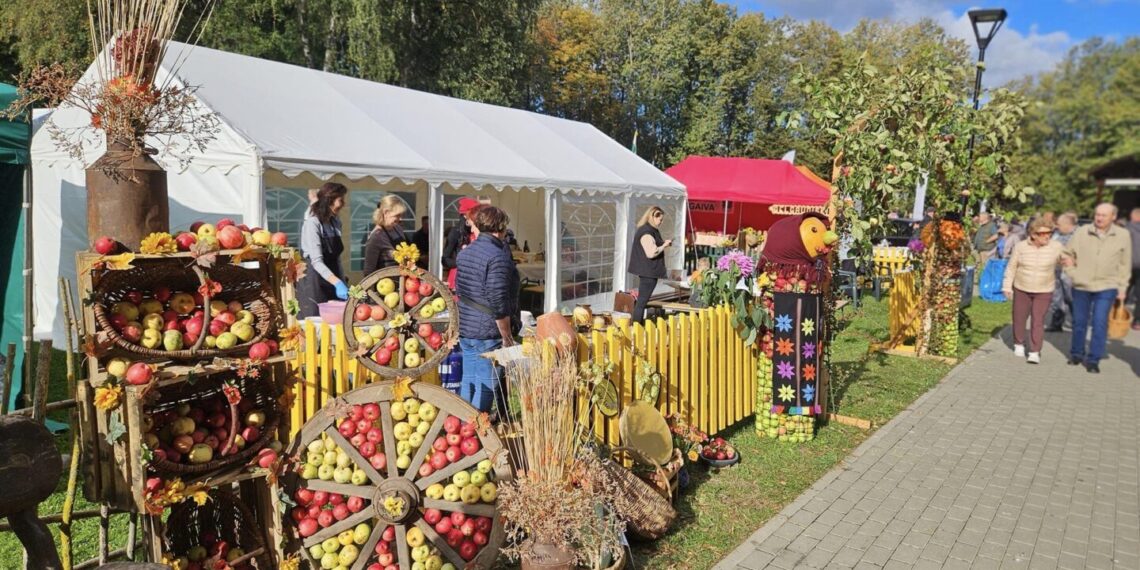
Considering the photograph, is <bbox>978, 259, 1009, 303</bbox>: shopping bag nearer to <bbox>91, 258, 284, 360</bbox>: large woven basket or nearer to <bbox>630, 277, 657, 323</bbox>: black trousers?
<bbox>630, 277, 657, 323</bbox>: black trousers

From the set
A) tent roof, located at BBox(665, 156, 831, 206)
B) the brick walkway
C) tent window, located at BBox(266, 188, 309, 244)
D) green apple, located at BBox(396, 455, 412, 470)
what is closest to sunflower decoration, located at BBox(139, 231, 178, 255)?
green apple, located at BBox(396, 455, 412, 470)

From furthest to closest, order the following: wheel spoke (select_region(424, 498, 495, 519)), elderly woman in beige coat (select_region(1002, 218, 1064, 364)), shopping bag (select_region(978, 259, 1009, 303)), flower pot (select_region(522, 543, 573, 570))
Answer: shopping bag (select_region(978, 259, 1009, 303)) < elderly woman in beige coat (select_region(1002, 218, 1064, 364)) < wheel spoke (select_region(424, 498, 495, 519)) < flower pot (select_region(522, 543, 573, 570))

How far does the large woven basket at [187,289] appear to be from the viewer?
250cm

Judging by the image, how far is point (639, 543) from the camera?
3.73 metres

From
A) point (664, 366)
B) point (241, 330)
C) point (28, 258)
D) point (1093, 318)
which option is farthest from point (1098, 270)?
point (28, 258)

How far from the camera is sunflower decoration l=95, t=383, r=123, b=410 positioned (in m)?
2.41

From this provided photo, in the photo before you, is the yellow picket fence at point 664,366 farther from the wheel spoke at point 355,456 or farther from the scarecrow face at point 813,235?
the scarecrow face at point 813,235

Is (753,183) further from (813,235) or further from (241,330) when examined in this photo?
(241,330)

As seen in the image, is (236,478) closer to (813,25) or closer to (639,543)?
(639,543)

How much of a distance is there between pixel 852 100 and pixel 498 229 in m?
3.38

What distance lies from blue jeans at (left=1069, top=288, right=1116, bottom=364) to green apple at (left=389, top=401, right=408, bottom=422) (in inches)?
332

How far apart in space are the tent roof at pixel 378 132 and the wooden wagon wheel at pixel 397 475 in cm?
403

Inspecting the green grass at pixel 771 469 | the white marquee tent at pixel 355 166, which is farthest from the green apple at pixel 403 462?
the white marquee tent at pixel 355 166

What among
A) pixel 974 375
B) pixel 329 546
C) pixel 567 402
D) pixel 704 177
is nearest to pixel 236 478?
pixel 329 546
